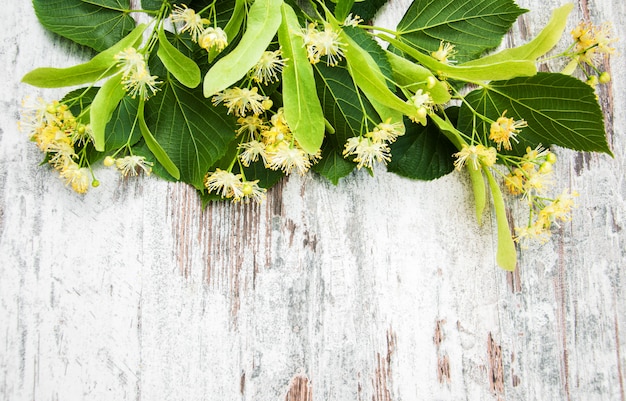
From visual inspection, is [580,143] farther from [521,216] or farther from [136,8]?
[136,8]

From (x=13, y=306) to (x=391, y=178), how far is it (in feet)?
2.26

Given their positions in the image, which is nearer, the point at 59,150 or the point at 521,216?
the point at 59,150

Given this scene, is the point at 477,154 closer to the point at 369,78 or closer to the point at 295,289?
the point at 369,78

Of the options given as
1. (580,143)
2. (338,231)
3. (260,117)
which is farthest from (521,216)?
(260,117)

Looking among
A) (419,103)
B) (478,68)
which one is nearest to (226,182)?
(419,103)

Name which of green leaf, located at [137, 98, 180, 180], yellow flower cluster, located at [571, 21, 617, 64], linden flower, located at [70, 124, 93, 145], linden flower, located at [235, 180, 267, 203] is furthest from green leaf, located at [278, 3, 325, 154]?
yellow flower cluster, located at [571, 21, 617, 64]

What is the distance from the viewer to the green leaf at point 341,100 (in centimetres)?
84

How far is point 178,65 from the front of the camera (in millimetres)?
776

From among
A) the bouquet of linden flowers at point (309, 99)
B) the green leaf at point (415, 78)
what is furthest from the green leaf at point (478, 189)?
the green leaf at point (415, 78)

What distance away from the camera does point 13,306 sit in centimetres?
85

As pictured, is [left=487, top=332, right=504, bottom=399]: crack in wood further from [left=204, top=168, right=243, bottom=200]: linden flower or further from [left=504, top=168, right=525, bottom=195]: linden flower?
[left=204, top=168, right=243, bottom=200]: linden flower

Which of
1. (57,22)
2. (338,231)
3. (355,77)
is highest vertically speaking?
(57,22)

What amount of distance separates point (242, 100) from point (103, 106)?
0.21 m

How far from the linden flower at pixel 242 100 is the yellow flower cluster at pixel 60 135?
229 mm
